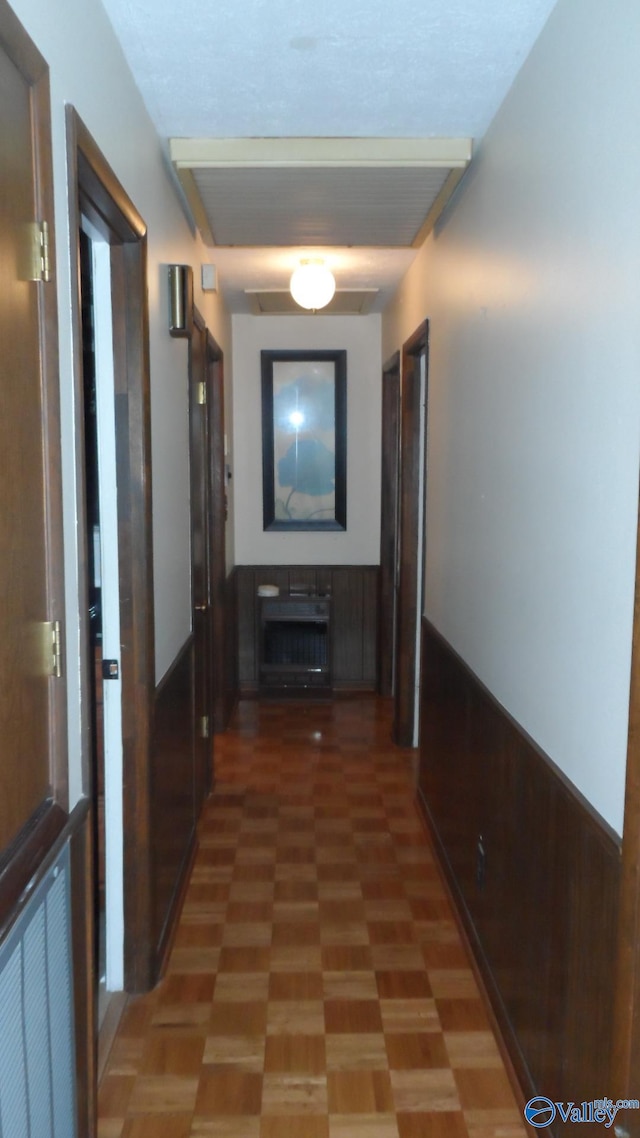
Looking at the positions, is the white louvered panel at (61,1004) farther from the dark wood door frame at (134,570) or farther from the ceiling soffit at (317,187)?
the ceiling soffit at (317,187)

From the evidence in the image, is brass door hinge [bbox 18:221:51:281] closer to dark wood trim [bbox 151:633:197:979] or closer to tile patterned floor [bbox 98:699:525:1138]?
dark wood trim [bbox 151:633:197:979]

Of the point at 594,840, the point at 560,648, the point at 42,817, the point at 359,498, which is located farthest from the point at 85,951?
the point at 359,498

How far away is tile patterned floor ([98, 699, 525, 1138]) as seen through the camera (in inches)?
73.7

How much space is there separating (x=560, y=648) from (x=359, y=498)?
3.66m

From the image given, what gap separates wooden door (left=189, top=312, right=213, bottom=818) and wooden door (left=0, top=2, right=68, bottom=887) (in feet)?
5.70

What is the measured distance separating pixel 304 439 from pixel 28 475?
400 cm

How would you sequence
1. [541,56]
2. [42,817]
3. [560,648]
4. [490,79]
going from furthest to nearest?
[490,79], [541,56], [560,648], [42,817]

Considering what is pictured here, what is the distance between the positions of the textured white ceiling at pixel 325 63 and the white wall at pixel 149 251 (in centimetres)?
11

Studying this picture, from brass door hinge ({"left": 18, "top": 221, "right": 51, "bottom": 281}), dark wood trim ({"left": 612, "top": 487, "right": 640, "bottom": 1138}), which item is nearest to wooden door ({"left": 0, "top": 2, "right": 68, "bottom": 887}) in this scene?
brass door hinge ({"left": 18, "top": 221, "right": 51, "bottom": 281})

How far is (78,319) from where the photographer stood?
5.12 feet

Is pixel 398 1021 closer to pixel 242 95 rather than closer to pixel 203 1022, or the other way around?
pixel 203 1022

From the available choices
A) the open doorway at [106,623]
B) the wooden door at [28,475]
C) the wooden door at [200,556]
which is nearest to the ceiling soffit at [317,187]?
the wooden door at [200,556]
